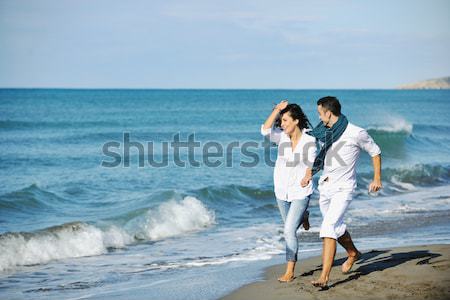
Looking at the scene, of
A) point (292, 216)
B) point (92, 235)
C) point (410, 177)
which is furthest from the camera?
point (410, 177)

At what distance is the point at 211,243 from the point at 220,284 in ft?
12.1

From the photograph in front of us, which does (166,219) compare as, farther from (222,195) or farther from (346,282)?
(346,282)

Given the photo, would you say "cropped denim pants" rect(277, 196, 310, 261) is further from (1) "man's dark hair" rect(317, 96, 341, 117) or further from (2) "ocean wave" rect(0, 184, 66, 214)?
(2) "ocean wave" rect(0, 184, 66, 214)

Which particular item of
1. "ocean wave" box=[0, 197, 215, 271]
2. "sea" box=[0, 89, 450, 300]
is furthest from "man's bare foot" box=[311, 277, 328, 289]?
"ocean wave" box=[0, 197, 215, 271]

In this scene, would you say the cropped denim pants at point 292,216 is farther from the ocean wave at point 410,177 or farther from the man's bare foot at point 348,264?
the ocean wave at point 410,177

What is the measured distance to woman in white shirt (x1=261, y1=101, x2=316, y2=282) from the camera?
696 centimetres

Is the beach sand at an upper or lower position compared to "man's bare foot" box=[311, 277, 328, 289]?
lower

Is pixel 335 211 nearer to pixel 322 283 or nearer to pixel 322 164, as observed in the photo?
pixel 322 164

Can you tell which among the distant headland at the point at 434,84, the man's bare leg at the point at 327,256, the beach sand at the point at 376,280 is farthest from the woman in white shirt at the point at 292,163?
Result: the distant headland at the point at 434,84

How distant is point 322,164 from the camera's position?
687cm

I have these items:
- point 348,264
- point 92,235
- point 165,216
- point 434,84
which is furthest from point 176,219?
point 434,84

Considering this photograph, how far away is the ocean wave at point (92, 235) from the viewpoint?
10812mm

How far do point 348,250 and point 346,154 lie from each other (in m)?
1.26

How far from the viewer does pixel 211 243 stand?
11430 mm
